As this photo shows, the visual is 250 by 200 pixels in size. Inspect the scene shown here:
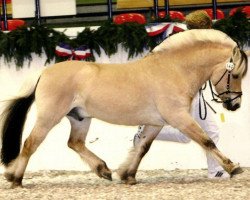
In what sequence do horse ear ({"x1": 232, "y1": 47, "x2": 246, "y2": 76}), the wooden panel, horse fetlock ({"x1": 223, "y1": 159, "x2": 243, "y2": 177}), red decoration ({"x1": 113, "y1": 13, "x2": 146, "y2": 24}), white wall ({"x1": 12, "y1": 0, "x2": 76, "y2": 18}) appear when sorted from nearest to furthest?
horse fetlock ({"x1": 223, "y1": 159, "x2": 243, "y2": 177}) → horse ear ({"x1": 232, "y1": 47, "x2": 246, "y2": 76}) → red decoration ({"x1": 113, "y1": 13, "x2": 146, "y2": 24}) → white wall ({"x1": 12, "y1": 0, "x2": 76, "y2": 18}) → the wooden panel

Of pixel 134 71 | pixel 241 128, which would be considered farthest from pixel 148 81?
pixel 241 128

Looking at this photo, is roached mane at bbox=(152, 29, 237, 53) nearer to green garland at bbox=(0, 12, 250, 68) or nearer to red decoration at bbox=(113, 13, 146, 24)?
green garland at bbox=(0, 12, 250, 68)

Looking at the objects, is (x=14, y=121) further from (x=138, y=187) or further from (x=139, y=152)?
(x=138, y=187)

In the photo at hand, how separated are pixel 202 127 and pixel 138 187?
3.13ft

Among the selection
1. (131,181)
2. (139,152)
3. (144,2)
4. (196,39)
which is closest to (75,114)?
(139,152)

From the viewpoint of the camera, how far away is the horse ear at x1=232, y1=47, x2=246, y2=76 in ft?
18.2

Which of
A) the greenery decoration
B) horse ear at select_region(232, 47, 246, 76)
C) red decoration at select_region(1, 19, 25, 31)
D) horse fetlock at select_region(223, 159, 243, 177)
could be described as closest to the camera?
horse fetlock at select_region(223, 159, 243, 177)

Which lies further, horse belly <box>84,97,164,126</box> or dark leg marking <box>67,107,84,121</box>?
dark leg marking <box>67,107,84,121</box>

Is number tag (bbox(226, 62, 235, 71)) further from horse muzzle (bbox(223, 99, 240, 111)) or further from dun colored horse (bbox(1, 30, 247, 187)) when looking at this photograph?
horse muzzle (bbox(223, 99, 240, 111))

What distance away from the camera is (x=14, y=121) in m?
6.01

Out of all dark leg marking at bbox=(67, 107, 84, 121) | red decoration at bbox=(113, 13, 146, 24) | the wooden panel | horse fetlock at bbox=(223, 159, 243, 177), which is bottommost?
horse fetlock at bbox=(223, 159, 243, 177)

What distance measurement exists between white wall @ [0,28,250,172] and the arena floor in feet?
0.84

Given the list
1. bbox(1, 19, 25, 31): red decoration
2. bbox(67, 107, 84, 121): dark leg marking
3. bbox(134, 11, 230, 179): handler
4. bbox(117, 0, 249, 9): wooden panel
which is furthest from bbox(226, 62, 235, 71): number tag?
bbox(117, 0, 249, 9): wooden panel

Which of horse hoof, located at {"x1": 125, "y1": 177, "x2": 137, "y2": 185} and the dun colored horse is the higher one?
the dun colored horse
